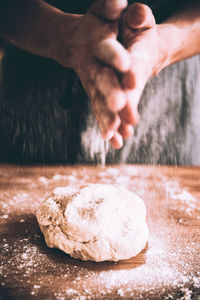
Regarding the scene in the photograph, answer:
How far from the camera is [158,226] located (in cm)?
97

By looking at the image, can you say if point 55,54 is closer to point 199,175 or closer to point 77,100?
point 77,100

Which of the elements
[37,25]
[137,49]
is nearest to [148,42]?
[137,49]

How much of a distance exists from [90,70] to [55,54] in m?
0.27

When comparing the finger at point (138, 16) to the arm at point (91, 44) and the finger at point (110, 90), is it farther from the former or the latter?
the finger at point (110, 90)

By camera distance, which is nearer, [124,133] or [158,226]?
[124,133]

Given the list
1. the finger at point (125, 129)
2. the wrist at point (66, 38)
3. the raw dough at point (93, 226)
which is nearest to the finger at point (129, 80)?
the finger at point (125, 129)

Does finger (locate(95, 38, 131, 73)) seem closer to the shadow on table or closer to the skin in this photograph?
the skin

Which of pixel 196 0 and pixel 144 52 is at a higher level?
pixel 196 0

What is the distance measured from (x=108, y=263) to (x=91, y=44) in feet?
2.22

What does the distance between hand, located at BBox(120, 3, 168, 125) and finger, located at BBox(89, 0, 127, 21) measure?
0.08 feet

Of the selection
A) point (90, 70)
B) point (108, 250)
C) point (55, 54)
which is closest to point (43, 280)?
point (108, 250)

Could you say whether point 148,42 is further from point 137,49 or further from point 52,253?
point 52,253

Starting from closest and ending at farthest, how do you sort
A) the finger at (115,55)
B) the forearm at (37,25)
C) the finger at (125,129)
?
1. the finger at (115,55)
2. the finger at (125,129)
3. the forearm at (37,25)

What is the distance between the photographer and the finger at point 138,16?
692 millimetres
